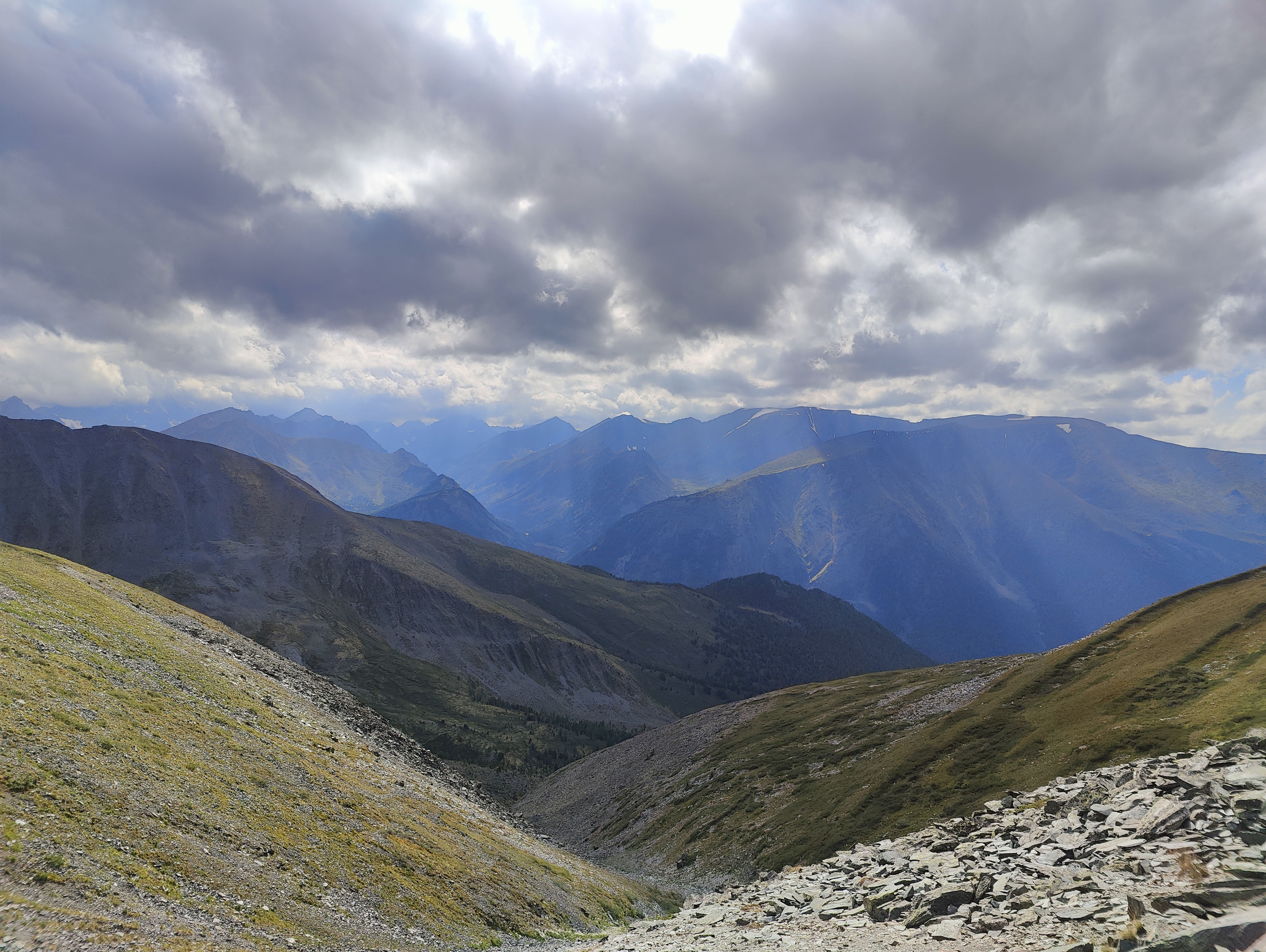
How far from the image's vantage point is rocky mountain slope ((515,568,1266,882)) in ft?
175

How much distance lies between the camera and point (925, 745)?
71.0 meters

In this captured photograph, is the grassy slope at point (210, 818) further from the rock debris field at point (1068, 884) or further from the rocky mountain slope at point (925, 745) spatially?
the rocky mountain slope at point (925, 745)

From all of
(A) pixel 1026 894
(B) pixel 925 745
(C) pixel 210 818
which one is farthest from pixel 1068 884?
(B) pixel 925 745

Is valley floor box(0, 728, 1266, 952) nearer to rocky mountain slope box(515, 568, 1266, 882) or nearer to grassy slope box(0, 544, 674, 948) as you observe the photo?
grassy slope box(0, 544, 674, 948)

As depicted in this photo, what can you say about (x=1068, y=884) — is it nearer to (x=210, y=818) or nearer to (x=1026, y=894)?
(x=1026, y=894)

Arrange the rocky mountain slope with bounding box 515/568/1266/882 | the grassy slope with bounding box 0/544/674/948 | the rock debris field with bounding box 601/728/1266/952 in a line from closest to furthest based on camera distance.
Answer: the rock debris field with bounding box 601/728/1266/952, the grassy slope with bounding box 0/544/674/948, the rocky mountain slope with bounding box 515/568/1266/882

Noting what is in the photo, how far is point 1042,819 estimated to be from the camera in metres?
33.2

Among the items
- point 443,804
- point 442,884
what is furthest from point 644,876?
point 442,884

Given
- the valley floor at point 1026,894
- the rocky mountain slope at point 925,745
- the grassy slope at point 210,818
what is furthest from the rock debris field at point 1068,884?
the rocky mountain slope at point 925,745

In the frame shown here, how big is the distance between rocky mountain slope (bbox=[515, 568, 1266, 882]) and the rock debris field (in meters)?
18.1

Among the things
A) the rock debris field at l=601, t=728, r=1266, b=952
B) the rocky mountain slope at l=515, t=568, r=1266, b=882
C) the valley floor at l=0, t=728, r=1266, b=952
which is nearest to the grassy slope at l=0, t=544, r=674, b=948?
the valley floor at l=0, t=728, r=1266, b=952

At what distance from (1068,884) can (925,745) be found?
2117 inches

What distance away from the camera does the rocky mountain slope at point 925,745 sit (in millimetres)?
53438

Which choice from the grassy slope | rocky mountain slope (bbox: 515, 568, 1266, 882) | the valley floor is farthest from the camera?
rocky mountain slope (bbox: 515, 568, 1266, 882)
